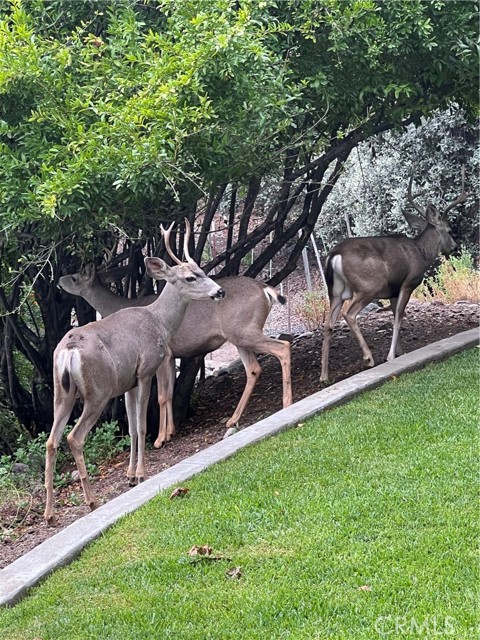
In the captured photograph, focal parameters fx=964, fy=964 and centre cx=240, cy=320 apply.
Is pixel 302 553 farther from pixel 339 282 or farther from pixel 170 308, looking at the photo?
pixel 339 282

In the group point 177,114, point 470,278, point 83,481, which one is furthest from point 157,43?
point 470,278

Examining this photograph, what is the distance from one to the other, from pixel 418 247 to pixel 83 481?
18.3 ft

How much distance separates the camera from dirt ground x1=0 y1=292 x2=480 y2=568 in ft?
24.6

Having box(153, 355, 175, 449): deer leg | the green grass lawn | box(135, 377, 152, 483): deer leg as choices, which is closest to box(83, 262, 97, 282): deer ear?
box(153, 355, 175, 449): deer leg

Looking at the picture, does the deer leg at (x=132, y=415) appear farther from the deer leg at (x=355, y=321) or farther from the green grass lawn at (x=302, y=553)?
the deer leg at (x=355, y=321)

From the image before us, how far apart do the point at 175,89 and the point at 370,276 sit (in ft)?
13.9

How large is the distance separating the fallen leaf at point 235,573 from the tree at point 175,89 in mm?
3161

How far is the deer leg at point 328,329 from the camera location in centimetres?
1034

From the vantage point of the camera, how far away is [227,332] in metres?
9.66

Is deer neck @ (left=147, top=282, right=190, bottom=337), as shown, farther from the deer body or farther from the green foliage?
the deer body

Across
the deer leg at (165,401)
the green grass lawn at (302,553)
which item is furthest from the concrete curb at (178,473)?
the deer leg at (165,401)

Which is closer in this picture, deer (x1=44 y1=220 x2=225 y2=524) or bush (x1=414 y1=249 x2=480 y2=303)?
deer (x1=44 y1=220 x2=225 y2=524)

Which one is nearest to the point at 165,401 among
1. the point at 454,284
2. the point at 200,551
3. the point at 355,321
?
the point at 355,321

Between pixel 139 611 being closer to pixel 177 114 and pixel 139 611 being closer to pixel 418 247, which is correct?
pixel 177 114
